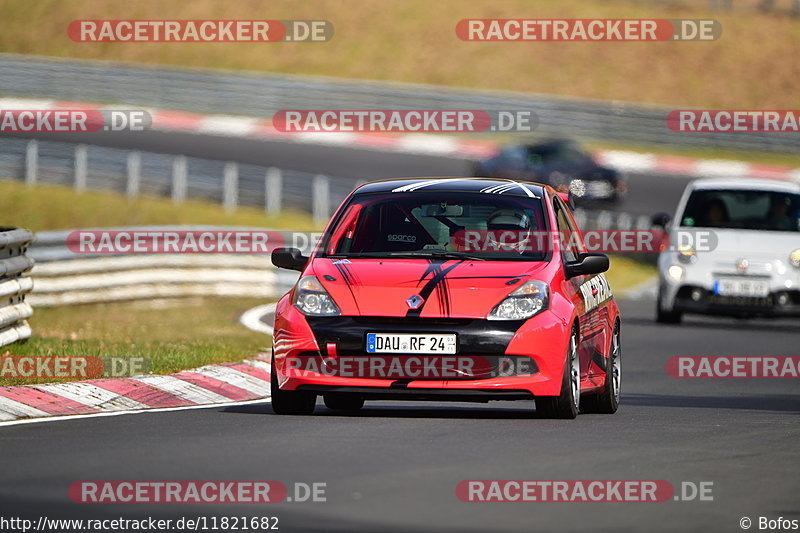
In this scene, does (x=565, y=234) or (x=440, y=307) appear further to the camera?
(x=565, y=234)

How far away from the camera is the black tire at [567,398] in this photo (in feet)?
36.2

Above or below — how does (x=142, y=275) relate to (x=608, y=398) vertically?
above

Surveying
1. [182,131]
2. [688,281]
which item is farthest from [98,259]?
[182,131]

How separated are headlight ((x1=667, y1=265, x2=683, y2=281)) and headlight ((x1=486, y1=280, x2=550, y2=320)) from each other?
34.0ft

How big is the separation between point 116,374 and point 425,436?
11.4 ft

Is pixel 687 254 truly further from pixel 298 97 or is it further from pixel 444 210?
pixel 298 97

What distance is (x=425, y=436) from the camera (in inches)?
401

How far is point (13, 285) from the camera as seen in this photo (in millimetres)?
14430

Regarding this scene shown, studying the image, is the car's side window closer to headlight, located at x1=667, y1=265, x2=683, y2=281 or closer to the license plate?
the license plate

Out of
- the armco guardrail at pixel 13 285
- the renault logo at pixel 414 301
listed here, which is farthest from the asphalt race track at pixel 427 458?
the armco guardrail at pixel 13 285

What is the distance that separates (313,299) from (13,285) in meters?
4.19

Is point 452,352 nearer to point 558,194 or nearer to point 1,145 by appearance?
point 558,194

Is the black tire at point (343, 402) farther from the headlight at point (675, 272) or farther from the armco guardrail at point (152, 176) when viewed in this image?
the armco guardrail at point (152, 176)

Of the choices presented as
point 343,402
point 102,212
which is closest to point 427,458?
point 343,402
